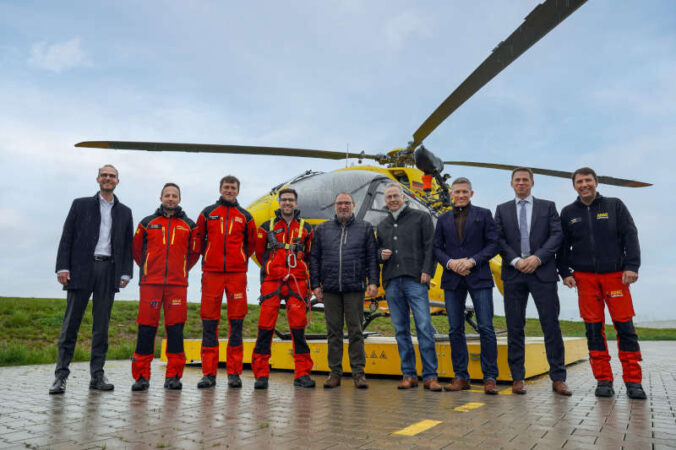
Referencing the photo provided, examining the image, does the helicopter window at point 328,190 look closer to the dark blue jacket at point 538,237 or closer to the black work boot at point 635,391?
the dark blue jacket at point 538,237

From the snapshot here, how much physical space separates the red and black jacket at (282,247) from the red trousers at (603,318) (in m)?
2.76

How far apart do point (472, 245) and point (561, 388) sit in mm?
1516

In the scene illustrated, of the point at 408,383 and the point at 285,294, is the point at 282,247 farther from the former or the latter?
the point at 408,383

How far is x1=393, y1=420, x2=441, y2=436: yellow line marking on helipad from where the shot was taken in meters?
2.92

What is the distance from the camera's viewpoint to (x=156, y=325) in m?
4.93

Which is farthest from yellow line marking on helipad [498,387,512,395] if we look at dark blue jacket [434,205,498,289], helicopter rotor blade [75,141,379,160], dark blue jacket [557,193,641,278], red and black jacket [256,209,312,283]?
helicopter rotor blade [75,141,379,160]

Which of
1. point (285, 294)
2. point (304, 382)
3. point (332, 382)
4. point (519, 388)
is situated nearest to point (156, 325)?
point (285, 294)

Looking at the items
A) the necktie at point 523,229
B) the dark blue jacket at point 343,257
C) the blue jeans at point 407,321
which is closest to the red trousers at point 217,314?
the dark blue jacket at point 343,257

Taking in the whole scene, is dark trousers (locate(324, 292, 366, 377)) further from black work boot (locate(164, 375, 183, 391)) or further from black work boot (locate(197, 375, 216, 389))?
black work boot (locate(164, 375, 183, 391))

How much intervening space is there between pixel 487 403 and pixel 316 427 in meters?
1.61

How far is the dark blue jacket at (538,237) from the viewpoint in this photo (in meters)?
4.62

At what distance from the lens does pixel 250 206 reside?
25.4ft

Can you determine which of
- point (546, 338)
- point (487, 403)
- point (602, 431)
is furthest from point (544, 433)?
point (546, 338)

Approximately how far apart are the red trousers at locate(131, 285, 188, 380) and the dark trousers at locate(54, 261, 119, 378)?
35cm
